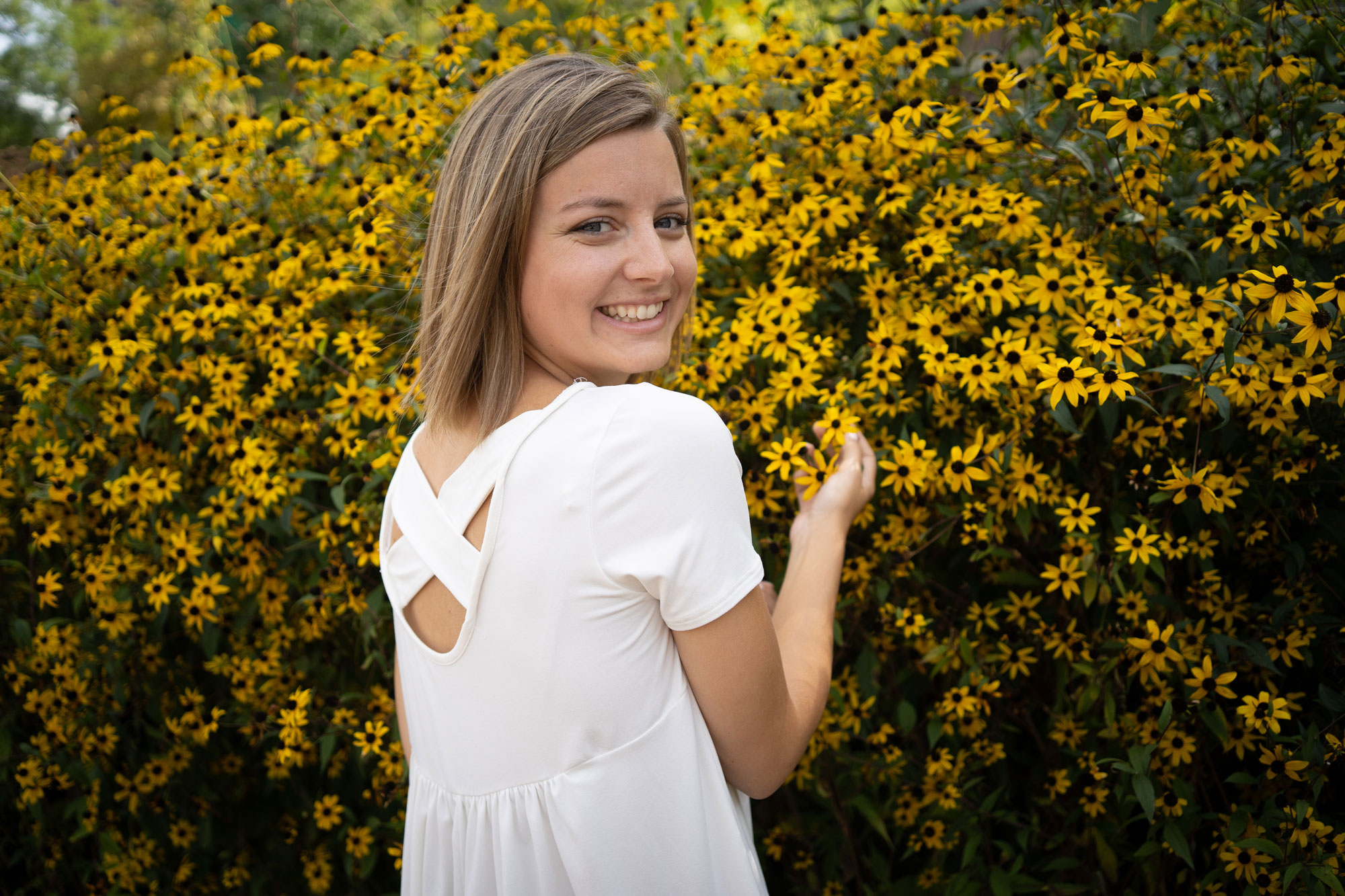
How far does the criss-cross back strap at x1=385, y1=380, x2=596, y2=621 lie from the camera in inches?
37.2

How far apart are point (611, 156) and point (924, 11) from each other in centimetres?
130

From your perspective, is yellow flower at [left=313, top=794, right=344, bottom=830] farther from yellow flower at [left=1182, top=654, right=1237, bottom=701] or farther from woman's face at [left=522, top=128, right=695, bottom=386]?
yellow flower at [left=1182, top=654, right=1237, bottom=701]

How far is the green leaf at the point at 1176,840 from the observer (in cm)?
141

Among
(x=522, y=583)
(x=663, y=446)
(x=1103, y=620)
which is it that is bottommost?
(x=1103, y=620)

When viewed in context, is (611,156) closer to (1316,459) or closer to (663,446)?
(663,446)

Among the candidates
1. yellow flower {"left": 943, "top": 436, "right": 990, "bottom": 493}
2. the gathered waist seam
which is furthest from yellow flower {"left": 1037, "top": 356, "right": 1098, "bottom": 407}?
the gathered waist seam

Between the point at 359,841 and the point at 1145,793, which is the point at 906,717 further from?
the point at 359,841

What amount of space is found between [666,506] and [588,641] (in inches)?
6.3

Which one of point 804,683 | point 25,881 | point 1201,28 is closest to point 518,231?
point 804,683

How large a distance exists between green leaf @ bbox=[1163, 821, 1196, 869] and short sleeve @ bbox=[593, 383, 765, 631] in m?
0.97

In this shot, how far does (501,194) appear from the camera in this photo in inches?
38.9

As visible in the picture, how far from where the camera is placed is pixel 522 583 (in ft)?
3.04

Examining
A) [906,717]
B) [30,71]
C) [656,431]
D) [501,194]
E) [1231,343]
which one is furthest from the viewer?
[30,71]

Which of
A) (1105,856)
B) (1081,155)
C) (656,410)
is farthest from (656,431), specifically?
(1105,856)
